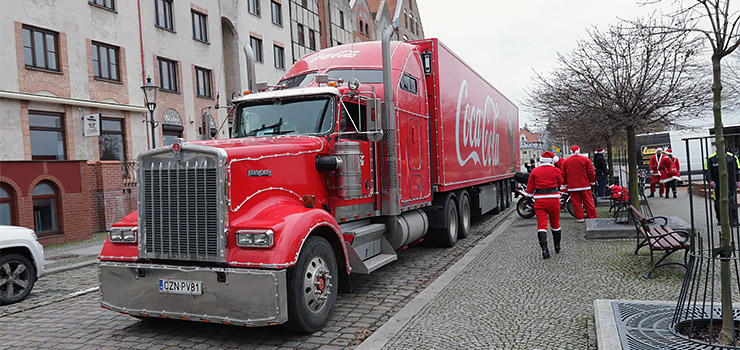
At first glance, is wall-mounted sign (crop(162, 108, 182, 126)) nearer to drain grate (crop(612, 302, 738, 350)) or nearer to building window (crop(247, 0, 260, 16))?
building window (crop(247, 0, 260, 16))

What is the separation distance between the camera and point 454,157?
10695mm

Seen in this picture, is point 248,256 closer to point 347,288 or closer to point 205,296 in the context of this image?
point 205,296

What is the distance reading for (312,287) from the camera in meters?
5.35

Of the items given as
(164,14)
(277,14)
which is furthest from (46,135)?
(277,14)

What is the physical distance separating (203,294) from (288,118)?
267 cm

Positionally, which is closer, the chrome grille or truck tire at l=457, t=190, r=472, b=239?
the chrome grille

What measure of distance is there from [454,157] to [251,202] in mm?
6101

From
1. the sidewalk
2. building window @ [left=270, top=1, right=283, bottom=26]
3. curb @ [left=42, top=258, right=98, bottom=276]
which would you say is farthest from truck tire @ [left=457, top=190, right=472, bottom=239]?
building window @ [left=270, top=1, right=283, bottom=26]

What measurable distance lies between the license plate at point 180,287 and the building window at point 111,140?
52.2 feet

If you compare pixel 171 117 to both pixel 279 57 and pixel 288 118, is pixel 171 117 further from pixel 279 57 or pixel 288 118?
pixel 288 118

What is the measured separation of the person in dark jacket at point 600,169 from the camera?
1814cm

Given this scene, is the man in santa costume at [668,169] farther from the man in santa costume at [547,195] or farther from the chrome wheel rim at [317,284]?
the chrome wheel rim at [317,284]

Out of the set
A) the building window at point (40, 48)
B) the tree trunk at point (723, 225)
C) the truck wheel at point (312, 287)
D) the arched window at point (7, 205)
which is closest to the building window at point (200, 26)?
the building window at point (40, 48)

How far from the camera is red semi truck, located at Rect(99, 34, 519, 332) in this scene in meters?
4.96
